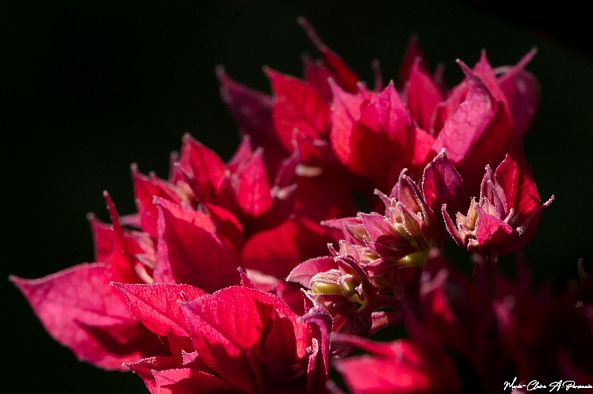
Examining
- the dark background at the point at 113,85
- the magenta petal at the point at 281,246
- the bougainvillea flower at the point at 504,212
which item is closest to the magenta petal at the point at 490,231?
the bougainvillea flower at the point at 504,212

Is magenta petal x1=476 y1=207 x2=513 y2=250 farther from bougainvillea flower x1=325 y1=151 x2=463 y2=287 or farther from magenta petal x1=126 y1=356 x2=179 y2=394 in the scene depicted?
magenta petal x1=126 y1=356 x2=179 y2=394

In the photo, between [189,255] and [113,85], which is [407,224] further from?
[113,85]

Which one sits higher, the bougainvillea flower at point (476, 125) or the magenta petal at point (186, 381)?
the bougainvillea flower at point (476, 125)

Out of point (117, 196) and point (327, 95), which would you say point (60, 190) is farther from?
point (327, 95)

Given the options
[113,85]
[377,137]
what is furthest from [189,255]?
[113,85]

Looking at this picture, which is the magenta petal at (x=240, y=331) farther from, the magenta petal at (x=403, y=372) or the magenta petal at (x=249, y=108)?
the magenta petal at (x=249, y=108)

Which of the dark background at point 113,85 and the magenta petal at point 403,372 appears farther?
the dark background at point 113,85
